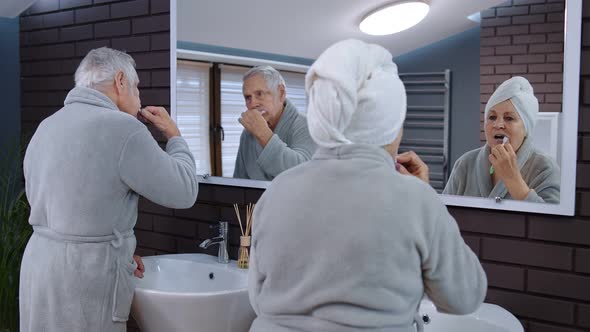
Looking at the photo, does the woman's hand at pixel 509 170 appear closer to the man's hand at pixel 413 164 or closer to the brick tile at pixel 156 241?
the man's hand at pixel 413 164

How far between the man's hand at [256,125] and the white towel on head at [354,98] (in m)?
0.96

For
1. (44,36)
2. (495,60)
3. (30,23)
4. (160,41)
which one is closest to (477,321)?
(495,60)

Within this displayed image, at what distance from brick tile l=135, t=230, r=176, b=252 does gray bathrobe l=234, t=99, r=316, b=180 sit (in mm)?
535

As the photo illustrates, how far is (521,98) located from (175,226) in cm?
158

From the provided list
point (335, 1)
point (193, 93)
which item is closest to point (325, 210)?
point (335, 1)

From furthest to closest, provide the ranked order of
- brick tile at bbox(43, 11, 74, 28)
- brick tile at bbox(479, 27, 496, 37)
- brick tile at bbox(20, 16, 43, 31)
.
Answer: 1. brick tile at bbox(20, 16, 43, 31)
2. brick tile at bbox(43, 11, 74, 28)
3. brick tile at bbox(479, 27, 496, 37)

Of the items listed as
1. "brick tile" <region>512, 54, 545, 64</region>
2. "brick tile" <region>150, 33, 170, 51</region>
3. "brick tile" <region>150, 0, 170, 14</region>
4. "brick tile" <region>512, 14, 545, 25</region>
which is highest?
"brick tile" <region>150, 0, 170, 14</region>

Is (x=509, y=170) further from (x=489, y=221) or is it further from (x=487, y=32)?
(x=487, y=32)

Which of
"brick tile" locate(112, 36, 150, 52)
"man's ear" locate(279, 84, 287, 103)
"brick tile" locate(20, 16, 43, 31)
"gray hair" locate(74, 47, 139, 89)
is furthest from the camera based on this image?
"brick tile" locate(20, 16, 43, 31)

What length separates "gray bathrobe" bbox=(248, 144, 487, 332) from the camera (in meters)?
1.15

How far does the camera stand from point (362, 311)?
3.83ft

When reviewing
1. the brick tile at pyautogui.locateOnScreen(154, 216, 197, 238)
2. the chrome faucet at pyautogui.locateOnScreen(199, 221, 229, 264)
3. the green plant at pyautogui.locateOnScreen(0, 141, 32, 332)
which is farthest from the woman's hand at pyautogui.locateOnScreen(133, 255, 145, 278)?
the green plant at pyautogui.locateOnScreen(0, 141, 32, 332)

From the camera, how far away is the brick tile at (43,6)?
3.11m

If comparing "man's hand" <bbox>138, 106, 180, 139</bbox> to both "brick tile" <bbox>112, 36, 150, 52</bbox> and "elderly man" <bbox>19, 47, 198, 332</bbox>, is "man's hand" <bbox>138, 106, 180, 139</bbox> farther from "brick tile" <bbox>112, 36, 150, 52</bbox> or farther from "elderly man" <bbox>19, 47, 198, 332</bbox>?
"brick tile" <bbox>112, 36, 150, 52</bbox>
